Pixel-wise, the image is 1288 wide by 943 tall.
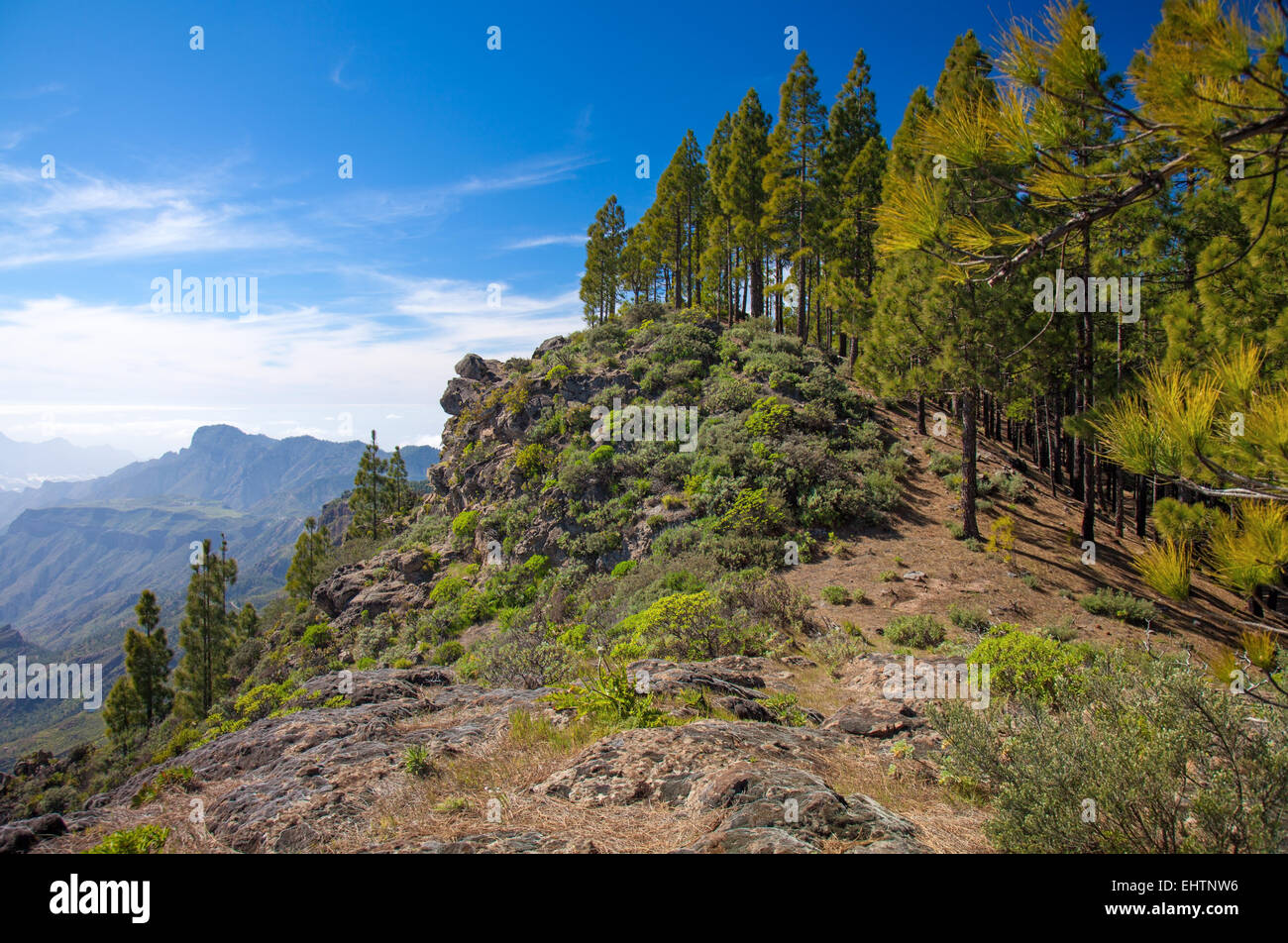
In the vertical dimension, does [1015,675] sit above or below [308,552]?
above

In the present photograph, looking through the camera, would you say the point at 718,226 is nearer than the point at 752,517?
No

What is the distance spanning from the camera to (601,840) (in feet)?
12.0

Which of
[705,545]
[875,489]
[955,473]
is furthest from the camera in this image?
[955,473]

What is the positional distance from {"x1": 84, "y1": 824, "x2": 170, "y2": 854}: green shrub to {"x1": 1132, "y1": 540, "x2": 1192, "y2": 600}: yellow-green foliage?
7465mm

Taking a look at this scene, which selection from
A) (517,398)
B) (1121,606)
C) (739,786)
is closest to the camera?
(739,786)

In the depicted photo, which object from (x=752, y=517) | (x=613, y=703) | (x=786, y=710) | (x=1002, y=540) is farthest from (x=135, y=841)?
(x=1002, y=540)

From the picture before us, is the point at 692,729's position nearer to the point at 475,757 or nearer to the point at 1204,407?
the point at 475,757

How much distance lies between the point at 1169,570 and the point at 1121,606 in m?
10.9

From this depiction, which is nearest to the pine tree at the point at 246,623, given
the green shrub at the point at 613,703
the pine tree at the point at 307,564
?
the pine tree at the point at 307,564

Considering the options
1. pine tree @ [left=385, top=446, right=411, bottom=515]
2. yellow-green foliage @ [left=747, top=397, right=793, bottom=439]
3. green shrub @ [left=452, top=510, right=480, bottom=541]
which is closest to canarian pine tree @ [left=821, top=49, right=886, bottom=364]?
yellow-green foliage @ [left=747, top=397, right=793, bottom=439]

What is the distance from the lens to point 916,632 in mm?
9492

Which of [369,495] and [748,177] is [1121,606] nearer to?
[748,177]
